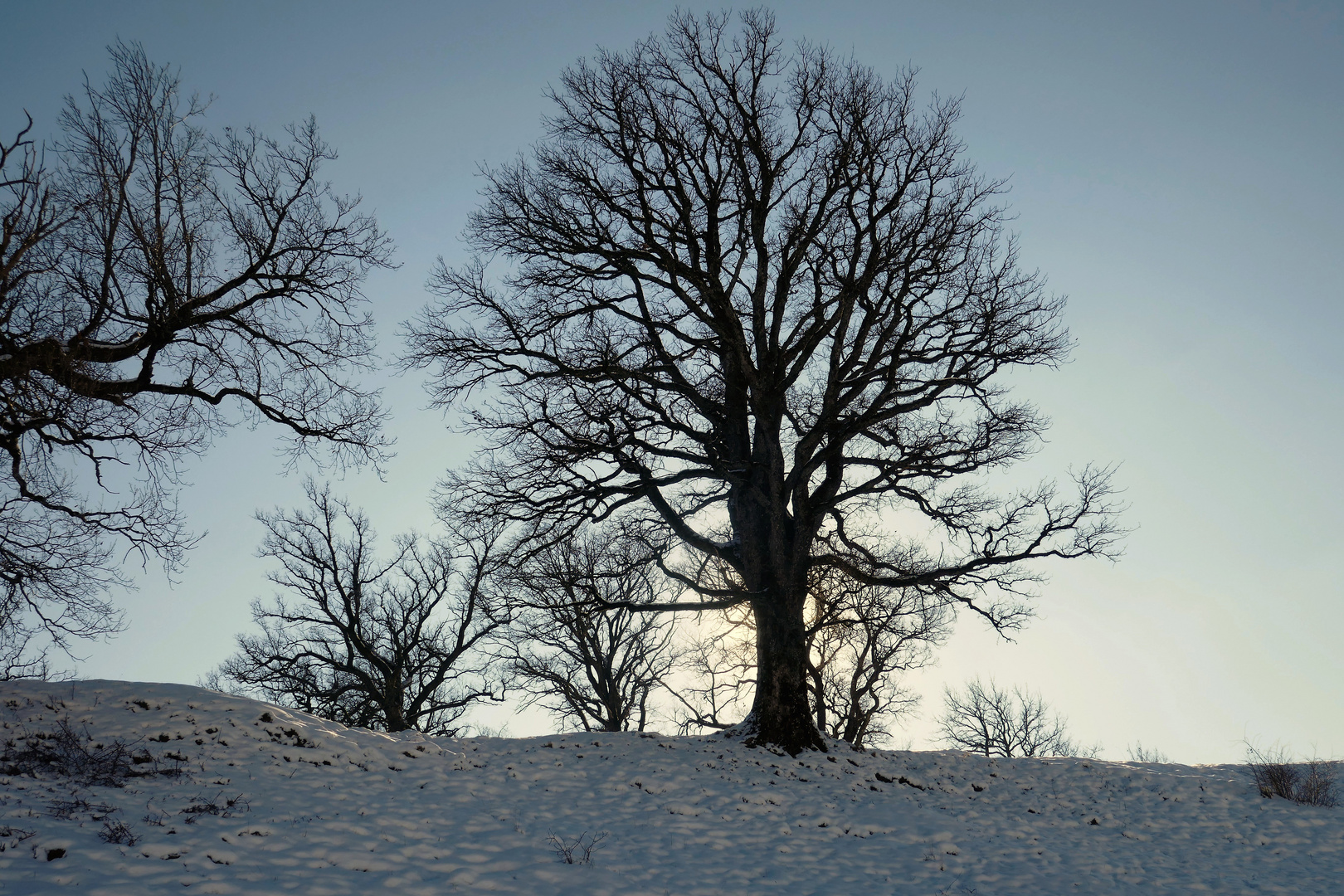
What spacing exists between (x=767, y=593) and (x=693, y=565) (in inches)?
233

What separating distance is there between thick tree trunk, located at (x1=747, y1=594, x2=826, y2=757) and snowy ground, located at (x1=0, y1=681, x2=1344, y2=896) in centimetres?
50

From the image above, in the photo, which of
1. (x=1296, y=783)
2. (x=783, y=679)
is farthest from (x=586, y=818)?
(x=1296, y=783)

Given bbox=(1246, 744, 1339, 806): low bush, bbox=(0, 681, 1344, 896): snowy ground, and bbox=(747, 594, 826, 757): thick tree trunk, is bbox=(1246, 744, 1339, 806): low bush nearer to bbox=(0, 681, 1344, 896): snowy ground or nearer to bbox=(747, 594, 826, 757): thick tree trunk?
bbox=(0, 681, 1344, 896): snowy ground

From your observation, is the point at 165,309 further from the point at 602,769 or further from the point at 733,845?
the point at 733,845

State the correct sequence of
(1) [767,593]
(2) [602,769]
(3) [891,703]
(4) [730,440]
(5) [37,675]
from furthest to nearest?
1. (3) [891,703]
2. (4) [730,440]
3. (1) [767,593]
4. (5) [37,675]
5. (2) [602,769]

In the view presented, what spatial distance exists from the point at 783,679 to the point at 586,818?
5.07m

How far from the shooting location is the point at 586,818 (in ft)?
28.5

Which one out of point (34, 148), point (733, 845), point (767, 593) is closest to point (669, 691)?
point (767, 593)

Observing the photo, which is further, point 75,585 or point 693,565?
point 693,565

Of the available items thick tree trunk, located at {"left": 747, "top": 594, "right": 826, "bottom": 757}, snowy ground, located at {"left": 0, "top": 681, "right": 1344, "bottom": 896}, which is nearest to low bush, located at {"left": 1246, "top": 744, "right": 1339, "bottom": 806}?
snowy ground, located at {"left": 0, "top": 681, "right": 1344, "bottom": 896}

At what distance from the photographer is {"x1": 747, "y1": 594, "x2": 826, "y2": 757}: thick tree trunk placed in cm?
1260

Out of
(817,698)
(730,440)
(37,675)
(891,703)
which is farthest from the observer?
(891,703)

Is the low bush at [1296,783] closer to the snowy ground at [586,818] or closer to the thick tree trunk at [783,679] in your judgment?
the snowy ground at [586,818]

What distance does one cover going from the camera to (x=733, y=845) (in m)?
8.33
